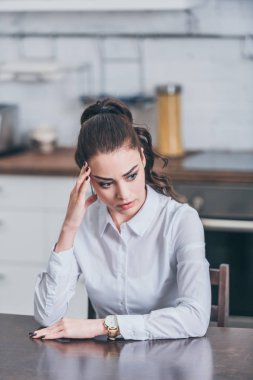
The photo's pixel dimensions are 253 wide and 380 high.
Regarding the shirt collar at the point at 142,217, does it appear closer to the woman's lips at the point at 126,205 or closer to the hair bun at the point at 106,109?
the woman's lips at the point at 126,205

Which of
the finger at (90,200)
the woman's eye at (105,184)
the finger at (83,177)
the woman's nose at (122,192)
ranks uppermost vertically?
the finger at (83,177)

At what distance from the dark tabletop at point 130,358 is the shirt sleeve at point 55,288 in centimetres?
18

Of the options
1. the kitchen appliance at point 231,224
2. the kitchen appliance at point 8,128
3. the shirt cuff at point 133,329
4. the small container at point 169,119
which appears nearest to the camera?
the shirt cuff at point 133,329

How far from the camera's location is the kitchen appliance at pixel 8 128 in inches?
165

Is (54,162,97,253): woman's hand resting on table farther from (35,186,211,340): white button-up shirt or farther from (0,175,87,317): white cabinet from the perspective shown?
(0,175,87,317): white cabinet

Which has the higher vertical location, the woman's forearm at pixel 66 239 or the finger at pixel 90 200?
the finger at pixel 90 200

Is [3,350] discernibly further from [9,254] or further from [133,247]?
[9,254]

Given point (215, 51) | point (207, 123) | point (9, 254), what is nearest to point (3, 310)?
point (9, 254)

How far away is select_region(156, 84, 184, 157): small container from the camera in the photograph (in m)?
4.04

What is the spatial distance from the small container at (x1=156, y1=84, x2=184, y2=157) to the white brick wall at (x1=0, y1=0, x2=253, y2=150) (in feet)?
0.55

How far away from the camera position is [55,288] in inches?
92.0

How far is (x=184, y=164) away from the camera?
12.4 feet

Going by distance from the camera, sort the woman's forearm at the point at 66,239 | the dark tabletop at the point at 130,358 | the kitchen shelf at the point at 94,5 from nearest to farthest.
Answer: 1. the dark tabletop at the point at 130,358
2. the woman's forearm at the point at 66,239
3. the kitchen shelf at the point at 94,5

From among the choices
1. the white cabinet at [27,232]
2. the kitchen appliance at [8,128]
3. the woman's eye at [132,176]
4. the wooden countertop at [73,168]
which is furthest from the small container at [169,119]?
the woman's eye at [132,176]
